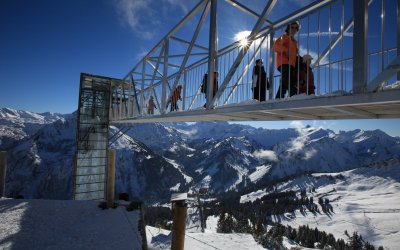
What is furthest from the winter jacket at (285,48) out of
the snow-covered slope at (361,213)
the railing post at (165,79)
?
the snow-covered slope at (361,213)

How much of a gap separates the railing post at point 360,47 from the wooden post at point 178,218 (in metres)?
4.01

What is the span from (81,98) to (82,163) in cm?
481

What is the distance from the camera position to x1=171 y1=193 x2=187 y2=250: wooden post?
6281 millimetres

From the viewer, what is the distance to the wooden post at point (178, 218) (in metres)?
6.28

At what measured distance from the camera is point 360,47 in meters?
4.27

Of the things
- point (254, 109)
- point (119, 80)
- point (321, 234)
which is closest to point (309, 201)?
point (321, 234)

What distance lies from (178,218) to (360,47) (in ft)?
15.8

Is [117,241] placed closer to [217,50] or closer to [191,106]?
[191,106]

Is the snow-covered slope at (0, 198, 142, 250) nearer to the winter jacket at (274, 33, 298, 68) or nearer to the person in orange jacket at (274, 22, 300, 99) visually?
the person in orange jacket at (274, 22, 300, 99)

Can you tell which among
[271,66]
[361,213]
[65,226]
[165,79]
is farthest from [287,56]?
[361,213]

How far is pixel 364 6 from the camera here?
169 inches

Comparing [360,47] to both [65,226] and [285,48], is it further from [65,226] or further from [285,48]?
[65,226]

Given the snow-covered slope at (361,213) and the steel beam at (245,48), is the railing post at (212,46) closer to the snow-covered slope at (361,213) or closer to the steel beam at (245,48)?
the steel beam at (245,48)

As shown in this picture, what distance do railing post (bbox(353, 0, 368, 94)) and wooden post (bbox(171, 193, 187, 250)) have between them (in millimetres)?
4014
